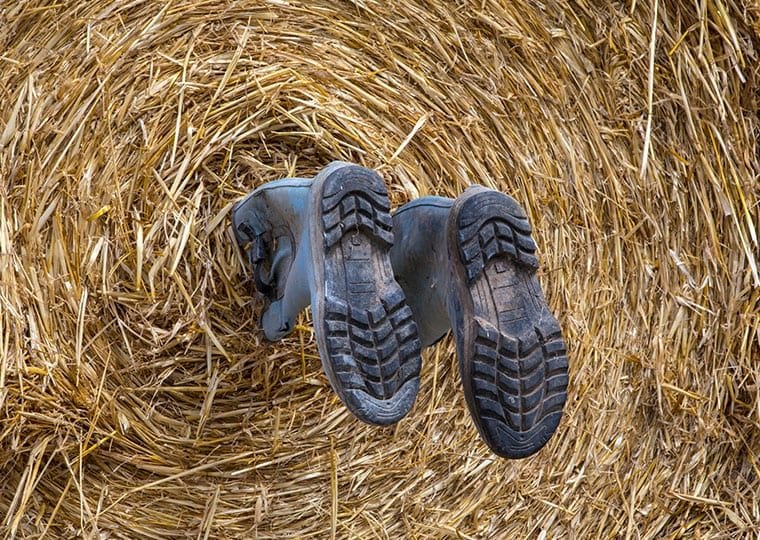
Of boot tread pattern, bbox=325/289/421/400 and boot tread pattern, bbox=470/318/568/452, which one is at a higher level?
boot tread pattern, bbox=325/289/421/400

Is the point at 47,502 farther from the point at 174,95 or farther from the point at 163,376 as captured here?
the point at 174,95

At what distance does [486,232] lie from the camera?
1.16 meters

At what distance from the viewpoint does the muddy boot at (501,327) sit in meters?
1.15

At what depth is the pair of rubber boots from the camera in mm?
1152

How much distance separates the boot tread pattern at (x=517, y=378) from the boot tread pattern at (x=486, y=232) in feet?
0.20

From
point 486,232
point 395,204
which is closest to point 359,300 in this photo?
point 486,232

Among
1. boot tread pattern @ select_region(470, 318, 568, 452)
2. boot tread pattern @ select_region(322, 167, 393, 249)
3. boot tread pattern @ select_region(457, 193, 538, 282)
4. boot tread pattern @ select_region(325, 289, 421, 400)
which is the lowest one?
boot tread pattern @ select_region(470, 318, 568, 452)

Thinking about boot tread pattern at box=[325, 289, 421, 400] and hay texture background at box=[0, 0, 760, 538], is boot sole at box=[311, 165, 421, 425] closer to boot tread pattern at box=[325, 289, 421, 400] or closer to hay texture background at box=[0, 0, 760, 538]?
boot tread pattern at box=[325, 289, 421, 400]

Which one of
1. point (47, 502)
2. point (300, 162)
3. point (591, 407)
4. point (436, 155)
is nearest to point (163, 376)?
point (47, 502)

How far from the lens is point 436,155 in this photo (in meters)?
1.59

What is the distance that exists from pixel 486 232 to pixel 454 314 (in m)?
0.09

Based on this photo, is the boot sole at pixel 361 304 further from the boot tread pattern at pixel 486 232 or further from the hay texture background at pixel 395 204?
the hay texture background at pixel 395 204

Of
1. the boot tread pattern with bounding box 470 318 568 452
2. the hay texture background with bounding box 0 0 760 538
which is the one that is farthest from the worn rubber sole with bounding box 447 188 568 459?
the hay texture background with bounding box 0 0 760 538

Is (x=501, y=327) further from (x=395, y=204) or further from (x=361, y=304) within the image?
(x=395, y=204)
